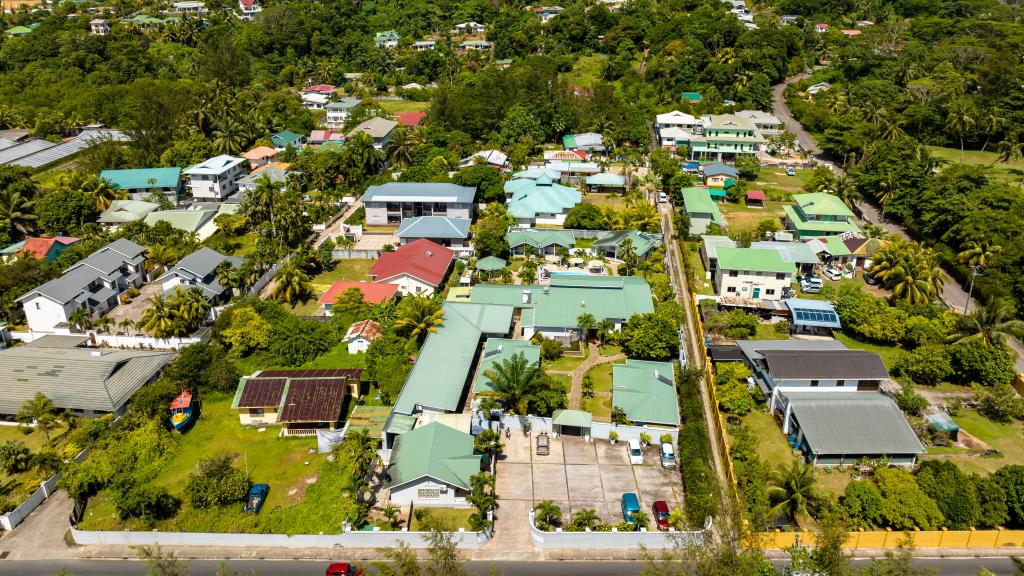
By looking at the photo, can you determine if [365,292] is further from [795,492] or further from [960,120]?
[960,120]

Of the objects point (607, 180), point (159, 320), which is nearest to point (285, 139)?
point (607, 180)

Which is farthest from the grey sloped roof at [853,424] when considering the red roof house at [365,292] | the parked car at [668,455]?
the red roof house at [365,292]

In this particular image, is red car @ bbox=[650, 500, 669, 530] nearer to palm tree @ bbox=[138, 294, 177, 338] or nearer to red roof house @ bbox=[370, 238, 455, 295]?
red roof house @ bbox=[370, 238, 455, 295]

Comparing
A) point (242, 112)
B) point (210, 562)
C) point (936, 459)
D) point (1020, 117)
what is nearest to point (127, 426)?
point (210, 562)

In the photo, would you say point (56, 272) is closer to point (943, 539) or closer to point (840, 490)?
point (840, 490)

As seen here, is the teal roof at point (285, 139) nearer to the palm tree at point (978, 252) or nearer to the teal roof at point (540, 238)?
the teal roof at point (540, 238)

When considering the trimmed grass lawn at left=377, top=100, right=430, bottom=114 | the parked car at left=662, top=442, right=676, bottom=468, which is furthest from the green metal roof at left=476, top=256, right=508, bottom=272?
the trimmed grass lawn at left=377, top=100, right=430, bottom=114
